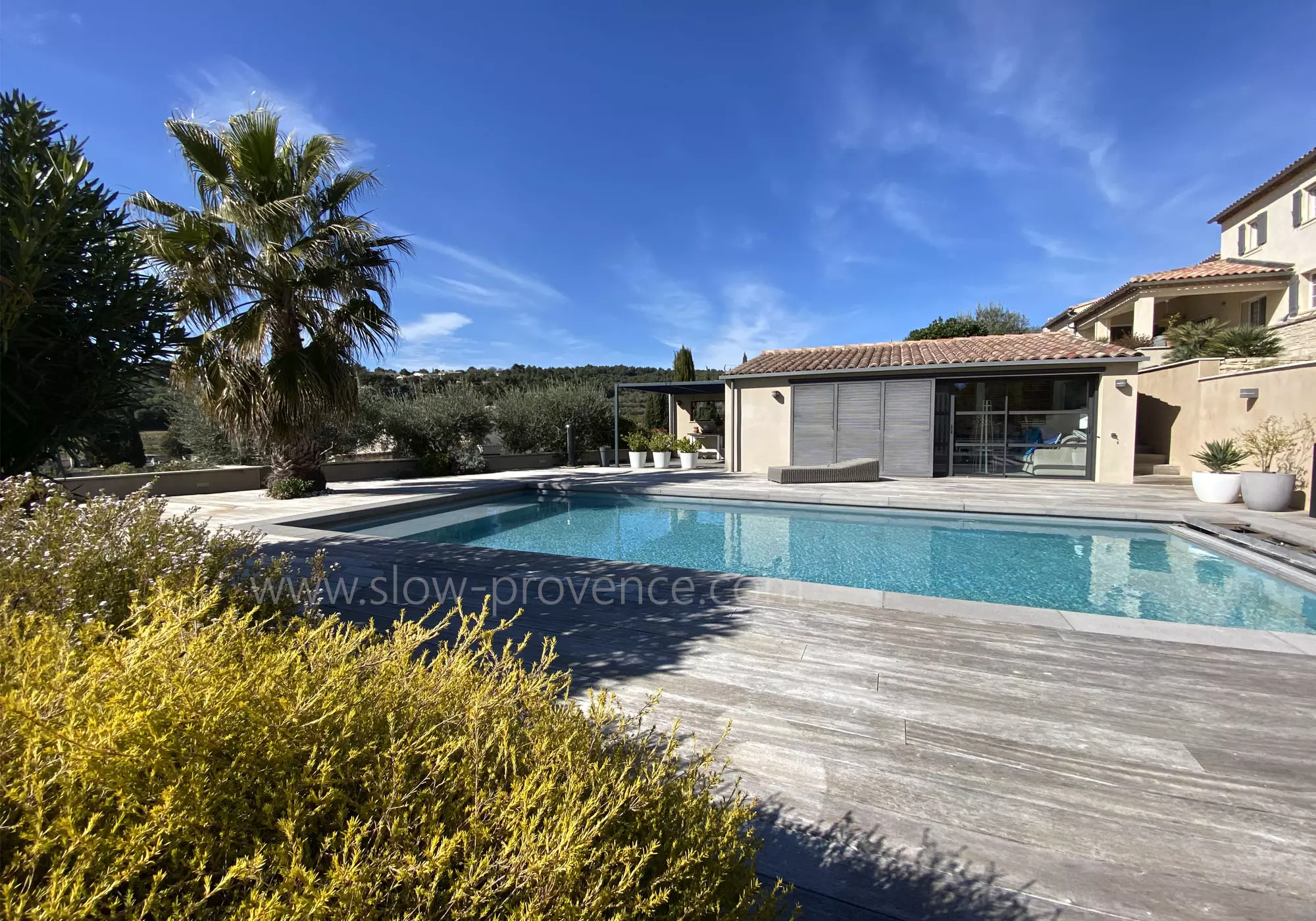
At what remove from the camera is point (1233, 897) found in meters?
1.72

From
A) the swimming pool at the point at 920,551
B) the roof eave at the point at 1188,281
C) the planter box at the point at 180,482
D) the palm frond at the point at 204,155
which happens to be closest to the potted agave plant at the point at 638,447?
the swimming pool at the point at 920,551

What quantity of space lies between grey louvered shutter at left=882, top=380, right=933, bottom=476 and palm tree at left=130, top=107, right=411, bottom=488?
39.4 feet

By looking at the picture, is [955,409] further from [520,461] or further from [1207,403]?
[520,461]

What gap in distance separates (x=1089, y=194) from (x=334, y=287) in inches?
754

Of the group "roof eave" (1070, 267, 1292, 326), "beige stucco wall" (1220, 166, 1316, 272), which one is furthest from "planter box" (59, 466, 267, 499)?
"beige stucco wall" (1220, 166, 1316, 272)

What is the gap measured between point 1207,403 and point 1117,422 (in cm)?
175

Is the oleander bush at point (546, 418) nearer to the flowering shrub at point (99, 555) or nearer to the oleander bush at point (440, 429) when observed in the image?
the oleander bush at point (440, 429)

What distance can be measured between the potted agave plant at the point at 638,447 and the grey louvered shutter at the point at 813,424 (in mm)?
4816

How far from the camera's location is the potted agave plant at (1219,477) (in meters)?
9.52

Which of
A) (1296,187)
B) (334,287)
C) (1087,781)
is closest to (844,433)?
(334,287)

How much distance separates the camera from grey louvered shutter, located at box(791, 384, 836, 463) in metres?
15.2

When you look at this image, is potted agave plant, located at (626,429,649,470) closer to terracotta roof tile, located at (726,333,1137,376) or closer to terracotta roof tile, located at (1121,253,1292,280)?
terracotta roof tile, located at (726,333,1137,376)

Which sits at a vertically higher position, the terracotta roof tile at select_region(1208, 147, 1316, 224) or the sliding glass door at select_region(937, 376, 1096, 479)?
Answer: the terracotta roof tile at select_region(1208, 147, 1316, 224)

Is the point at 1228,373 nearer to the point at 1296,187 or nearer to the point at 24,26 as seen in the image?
the point at 1296,187
